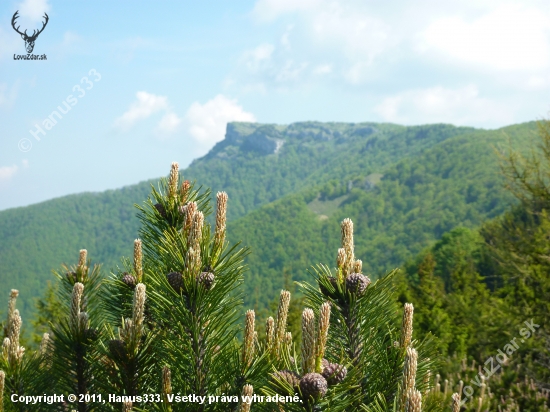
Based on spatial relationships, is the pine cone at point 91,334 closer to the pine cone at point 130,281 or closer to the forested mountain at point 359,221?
the pine cone at point 130,281

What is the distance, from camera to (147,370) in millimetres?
1877

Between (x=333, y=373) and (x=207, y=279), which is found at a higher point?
(x=207, y=279)

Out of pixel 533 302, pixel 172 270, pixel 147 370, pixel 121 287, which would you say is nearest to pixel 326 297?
pixel 172 270

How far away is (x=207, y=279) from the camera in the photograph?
179 cm

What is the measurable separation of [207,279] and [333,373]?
569 mm

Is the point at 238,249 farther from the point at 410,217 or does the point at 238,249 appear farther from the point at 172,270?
the point at 410,217

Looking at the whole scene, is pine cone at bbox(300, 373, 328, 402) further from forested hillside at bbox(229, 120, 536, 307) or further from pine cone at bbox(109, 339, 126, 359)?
forested hillside at bbox(229, 120, 536, 307)

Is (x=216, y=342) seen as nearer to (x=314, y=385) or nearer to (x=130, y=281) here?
(x=314, y=385)

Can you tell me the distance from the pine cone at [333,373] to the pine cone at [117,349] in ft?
2.56

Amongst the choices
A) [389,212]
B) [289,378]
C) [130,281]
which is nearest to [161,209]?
[130,281]

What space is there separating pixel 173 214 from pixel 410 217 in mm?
141769

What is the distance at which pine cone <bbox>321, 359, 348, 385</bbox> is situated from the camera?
1.54 m

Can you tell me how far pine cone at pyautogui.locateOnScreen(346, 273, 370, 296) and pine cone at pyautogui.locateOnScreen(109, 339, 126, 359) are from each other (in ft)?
2.96

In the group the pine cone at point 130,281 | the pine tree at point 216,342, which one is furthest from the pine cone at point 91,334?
the pine cone at point 130,281
